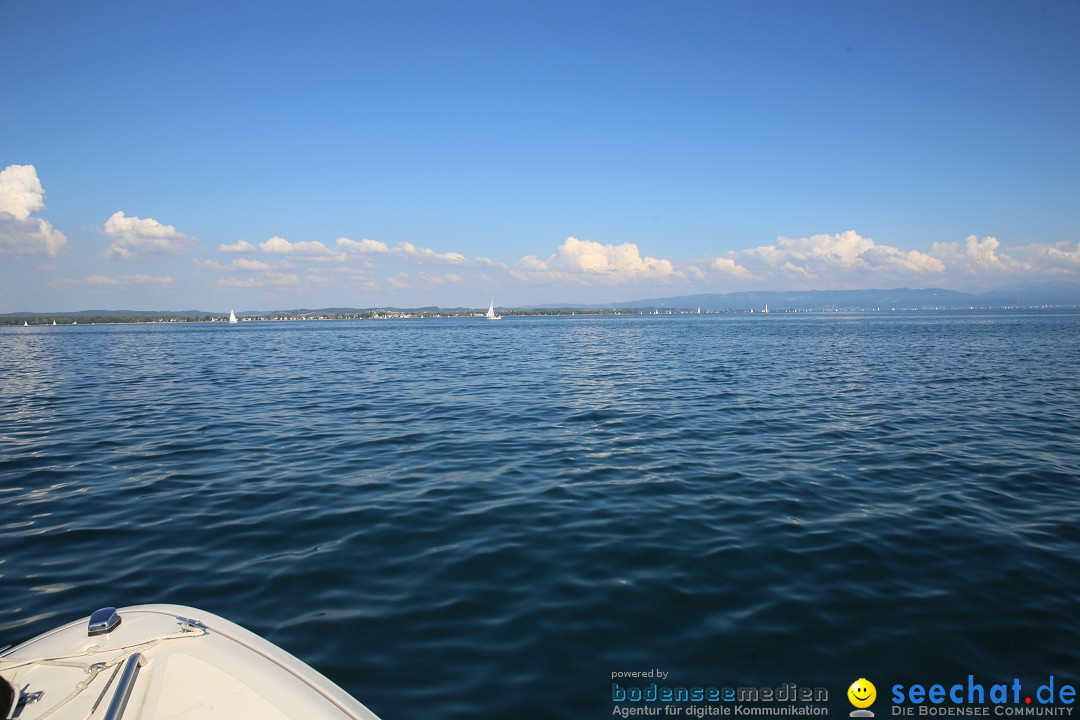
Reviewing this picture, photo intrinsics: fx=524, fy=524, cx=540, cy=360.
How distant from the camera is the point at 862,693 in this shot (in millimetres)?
5082

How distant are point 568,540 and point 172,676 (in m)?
5.44

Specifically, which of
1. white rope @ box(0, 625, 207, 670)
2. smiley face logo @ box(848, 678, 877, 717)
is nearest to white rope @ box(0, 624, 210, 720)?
white rope @ box(0, 625, 207, 670)

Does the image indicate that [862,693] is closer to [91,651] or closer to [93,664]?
[93,664]

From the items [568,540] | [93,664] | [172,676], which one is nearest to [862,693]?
[568,540]

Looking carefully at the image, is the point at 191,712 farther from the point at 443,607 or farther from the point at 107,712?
the point at 443,607

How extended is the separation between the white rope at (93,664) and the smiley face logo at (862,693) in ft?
19.8

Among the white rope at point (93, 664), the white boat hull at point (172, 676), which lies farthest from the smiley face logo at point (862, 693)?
the white rope at point (93, 664)

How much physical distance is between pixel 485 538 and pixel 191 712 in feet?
16.7

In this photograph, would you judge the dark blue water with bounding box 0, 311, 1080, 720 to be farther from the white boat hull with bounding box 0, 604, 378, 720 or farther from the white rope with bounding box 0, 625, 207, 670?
the white rope with bounding box 0, 625, 207, 670

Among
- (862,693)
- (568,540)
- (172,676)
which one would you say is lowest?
(862,693)

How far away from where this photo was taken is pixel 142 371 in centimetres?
3628

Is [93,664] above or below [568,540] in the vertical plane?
above

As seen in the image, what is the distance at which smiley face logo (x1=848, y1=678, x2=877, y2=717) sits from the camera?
4973 mm

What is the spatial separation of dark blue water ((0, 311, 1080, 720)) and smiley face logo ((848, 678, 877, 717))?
12 cm
